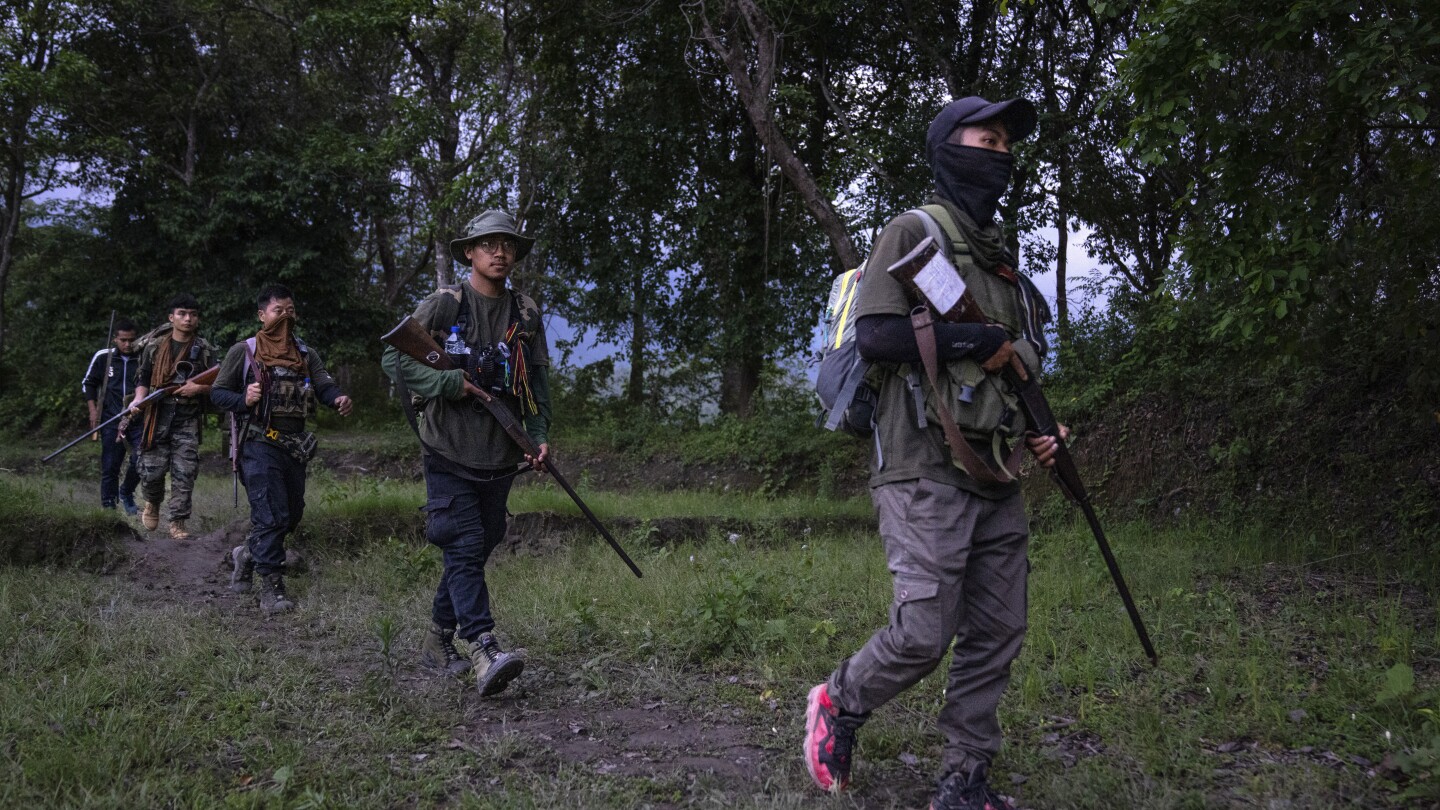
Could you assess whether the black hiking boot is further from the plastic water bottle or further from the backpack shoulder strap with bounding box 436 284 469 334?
the backpack shoulder strap with bounding box 436 284 469 334

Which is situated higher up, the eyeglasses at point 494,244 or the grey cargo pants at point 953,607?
the eyeglasses at point 494,244

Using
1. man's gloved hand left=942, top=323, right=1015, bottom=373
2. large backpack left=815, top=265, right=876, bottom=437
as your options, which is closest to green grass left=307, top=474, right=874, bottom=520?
large backpack left=815, top=265, right=876, bottom=437

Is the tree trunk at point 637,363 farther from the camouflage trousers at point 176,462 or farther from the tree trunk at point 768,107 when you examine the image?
the camouflage trousers at point 176,462

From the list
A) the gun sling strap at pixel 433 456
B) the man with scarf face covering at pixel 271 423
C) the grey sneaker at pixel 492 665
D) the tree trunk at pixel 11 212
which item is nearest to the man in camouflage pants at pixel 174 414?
the man with scarf face covering at pixel 271 423

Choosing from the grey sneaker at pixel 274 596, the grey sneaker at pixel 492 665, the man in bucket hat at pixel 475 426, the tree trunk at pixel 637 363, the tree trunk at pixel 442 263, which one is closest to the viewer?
the grey sneaker at pixel 492 665

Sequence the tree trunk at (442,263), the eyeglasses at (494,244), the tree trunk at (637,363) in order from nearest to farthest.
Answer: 1. the eyeglasses at (494,244)
2. the tree trunk at (637,363)
3. the tree trunk at (442,263)

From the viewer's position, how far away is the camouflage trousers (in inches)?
347

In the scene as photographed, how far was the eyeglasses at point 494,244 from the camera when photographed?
5199mm

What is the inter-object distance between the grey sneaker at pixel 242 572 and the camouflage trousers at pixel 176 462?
1846 mm

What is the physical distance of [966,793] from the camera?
3.35m

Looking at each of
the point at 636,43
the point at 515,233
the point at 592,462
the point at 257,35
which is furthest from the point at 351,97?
the point at 515,233

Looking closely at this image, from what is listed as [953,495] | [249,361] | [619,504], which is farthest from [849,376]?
[619,504]

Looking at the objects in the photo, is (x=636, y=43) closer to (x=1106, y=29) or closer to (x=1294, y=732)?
(x=1106, y=29)

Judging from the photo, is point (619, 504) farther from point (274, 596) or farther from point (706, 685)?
point (706, 685)
